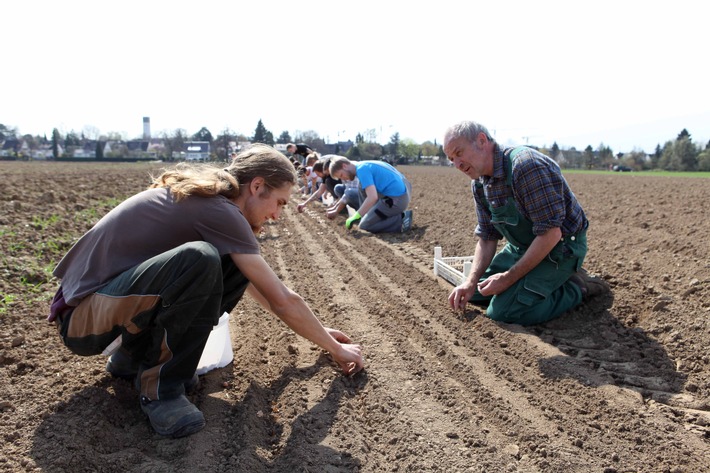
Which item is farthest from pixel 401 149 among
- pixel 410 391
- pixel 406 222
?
pixel 410 391

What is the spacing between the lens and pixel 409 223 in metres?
7.96

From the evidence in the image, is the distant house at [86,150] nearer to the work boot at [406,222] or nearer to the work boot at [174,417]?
the work boot at [406,222]

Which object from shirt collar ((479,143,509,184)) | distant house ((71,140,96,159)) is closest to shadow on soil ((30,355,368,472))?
shirt collar ((479,143,509,184))

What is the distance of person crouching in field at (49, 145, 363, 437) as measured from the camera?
2.26 m

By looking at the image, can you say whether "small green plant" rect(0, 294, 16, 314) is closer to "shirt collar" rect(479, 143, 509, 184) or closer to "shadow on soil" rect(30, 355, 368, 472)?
"shadow on soil" rect(30, 355, 368, 472)

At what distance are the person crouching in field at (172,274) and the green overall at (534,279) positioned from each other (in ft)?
5.81

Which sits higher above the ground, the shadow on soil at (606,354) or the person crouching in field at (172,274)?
the person crouching in field at (172,274)

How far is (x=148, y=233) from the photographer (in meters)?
2.40

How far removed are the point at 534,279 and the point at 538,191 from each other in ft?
2.25

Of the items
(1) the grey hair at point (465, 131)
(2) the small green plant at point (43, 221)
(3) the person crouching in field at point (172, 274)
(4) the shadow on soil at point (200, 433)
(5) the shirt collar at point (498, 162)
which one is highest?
(1) the grey hair at point (465, 131)

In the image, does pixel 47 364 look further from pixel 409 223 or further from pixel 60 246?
pixel 409 223

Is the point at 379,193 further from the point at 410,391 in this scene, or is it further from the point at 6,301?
the point at 410,391

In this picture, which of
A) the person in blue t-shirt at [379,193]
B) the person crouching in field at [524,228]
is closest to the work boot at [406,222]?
the person in blue t-shirt at [379,193]

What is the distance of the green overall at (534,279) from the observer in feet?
12.0
